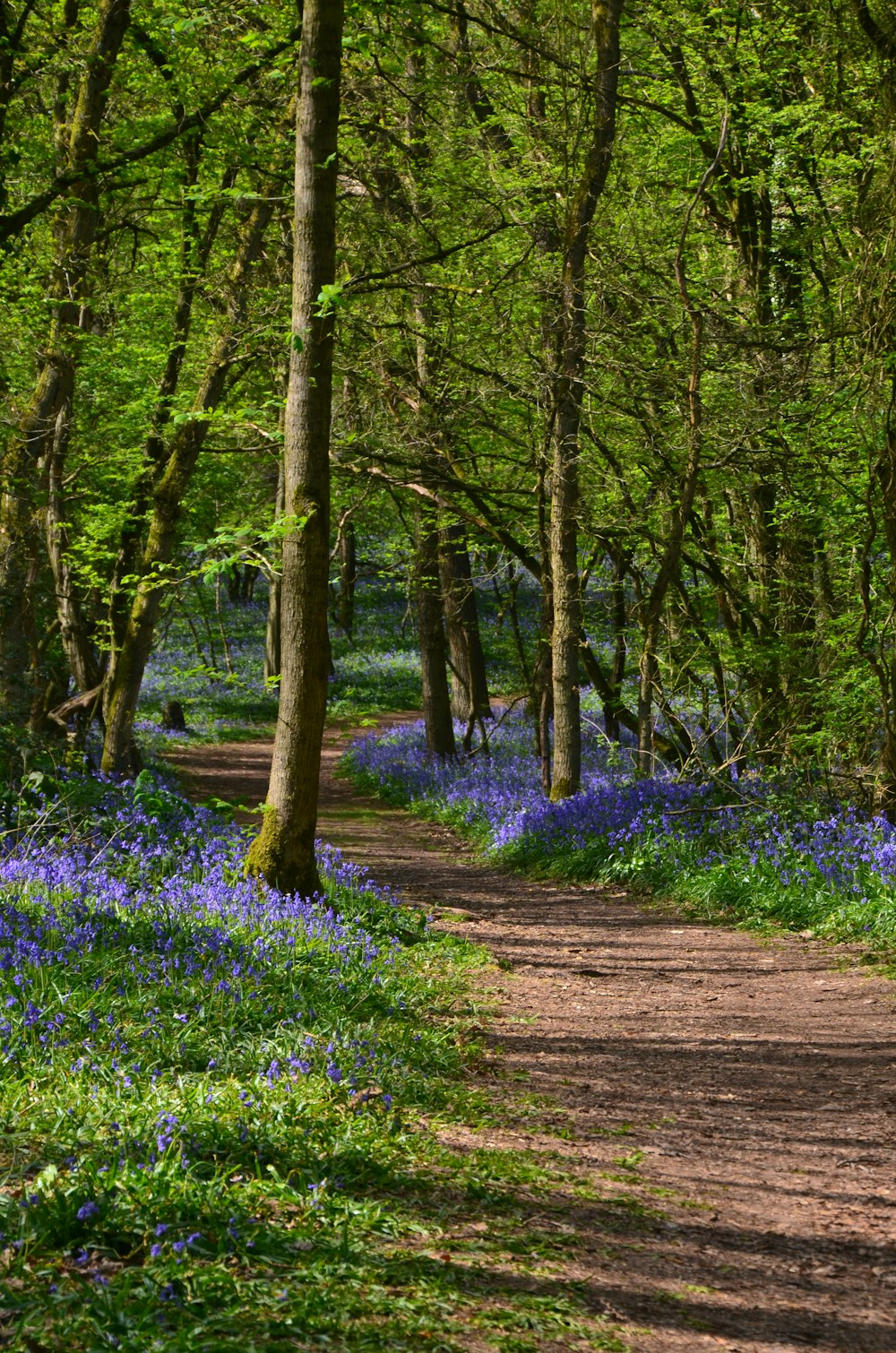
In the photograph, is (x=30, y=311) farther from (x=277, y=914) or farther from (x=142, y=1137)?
(x=142, y=1137)

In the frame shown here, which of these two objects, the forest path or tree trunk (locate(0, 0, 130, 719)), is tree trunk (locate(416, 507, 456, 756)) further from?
the forest path

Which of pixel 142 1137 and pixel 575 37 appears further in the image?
pixel 575 37

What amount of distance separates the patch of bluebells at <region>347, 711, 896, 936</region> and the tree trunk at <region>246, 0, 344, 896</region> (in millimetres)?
3481

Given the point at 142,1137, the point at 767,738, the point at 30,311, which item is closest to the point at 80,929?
the point at 142,1137

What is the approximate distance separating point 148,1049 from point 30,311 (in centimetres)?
801

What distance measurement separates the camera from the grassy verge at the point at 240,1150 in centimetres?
287

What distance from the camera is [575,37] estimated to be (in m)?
11.4

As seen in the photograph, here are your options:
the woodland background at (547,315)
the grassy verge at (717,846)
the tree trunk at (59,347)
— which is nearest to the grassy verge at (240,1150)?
the grassy verge at (717,846)

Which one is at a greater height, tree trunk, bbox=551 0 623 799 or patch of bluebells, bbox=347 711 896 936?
tree trunk, bbox=551 0 623 799

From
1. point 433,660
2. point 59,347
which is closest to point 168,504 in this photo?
point 59,347

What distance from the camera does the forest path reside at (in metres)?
3.26

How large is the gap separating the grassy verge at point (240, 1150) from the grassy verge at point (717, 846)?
3061mm

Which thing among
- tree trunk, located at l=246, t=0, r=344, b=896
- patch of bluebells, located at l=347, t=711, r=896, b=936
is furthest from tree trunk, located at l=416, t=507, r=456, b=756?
tree trunk, located at l=246, t=0, r=344, b=896

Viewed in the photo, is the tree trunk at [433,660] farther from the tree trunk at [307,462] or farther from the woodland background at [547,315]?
the tree trunk at [307,462]
